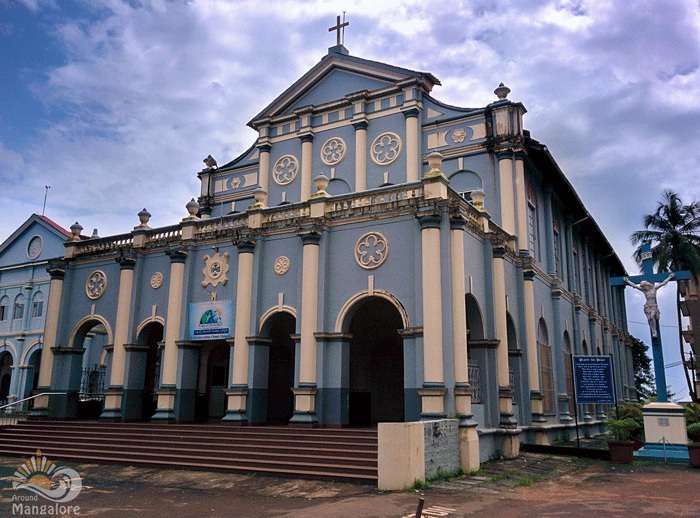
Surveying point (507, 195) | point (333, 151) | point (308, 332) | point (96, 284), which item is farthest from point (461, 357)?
point (96, 284)

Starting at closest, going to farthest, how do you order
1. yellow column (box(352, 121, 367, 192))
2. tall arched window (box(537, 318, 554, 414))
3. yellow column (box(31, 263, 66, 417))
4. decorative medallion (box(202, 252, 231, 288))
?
decorative medallion (box(202, 252, 231, 288)) < tall arched window (box(537, 318, 554, 414)) < yellow column (box(31, 263, 66, 417)) < yellow column (box(352, 121, 367, 192))

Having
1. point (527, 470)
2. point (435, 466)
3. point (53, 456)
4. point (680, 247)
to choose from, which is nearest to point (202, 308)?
point (53, 456)

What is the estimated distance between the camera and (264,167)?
78.9 feet

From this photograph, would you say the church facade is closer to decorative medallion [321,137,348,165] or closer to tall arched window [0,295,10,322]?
decorative medallion [321,137,348,165]

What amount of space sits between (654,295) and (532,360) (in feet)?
13.7

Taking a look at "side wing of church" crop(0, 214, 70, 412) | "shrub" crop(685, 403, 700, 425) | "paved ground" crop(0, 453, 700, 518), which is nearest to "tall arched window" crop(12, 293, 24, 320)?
"side wing of church" crop(0, 214, 70, 412)

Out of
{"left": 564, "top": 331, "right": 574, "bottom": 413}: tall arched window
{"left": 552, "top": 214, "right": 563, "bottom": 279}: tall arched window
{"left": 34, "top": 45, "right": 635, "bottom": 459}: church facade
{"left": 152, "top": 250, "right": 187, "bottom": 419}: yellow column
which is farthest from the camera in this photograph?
{"left": 552, "top": 214, "right": 563, "bottom": 279}: tall arched window

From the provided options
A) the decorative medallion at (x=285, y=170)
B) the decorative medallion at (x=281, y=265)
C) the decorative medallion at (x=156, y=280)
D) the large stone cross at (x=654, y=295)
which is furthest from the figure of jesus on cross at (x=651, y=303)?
the decorative medallion at (x=156, y=280)

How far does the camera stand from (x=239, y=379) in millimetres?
17812

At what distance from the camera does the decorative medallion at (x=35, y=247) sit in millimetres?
33188

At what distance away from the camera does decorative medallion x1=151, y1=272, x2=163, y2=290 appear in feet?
67.4

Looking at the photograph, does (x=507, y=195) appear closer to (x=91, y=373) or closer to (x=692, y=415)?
(x=692, y=415)

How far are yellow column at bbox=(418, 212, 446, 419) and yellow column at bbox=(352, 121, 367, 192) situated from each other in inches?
246

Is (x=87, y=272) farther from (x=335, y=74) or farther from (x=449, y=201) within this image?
(x=449, y=201)
